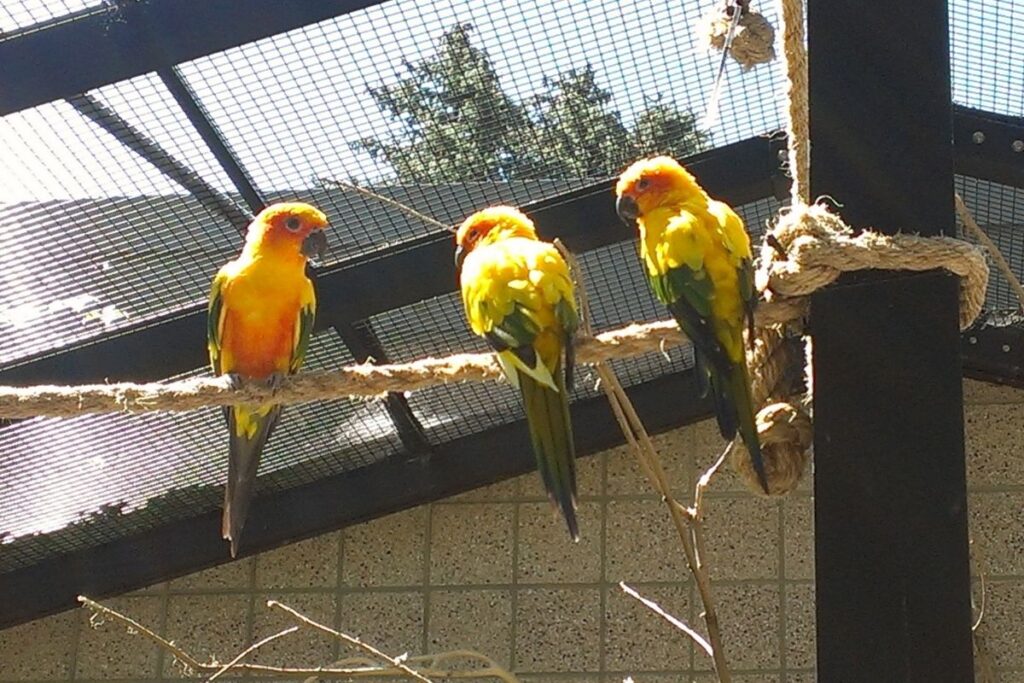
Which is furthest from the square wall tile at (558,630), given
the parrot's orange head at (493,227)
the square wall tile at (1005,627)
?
the parrot's orange head at (493,227)

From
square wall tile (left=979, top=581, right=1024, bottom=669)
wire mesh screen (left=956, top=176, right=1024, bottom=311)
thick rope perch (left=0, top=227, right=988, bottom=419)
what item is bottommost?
square wall tile (left=979, top=581, right=1024, bottom=669)

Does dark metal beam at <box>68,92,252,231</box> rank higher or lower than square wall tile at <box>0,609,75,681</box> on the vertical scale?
higher

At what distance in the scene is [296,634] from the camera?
287 cm

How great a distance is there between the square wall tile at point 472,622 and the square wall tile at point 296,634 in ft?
0.80

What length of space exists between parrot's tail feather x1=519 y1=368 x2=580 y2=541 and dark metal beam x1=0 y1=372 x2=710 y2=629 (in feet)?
3.72

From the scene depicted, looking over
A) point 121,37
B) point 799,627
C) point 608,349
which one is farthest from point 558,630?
point 121,37

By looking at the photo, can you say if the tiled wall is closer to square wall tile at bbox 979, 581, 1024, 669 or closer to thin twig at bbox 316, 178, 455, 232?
square wall tile at bbox 979, 581, 1024, 669

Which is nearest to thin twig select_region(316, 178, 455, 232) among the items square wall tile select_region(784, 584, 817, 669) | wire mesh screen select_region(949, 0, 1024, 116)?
wire mesh screen select_region(949, 0, 1024, 116)

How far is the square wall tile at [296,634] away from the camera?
2.85 meters

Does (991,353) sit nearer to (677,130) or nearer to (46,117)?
(677,130)

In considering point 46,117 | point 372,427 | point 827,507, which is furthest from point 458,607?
point 827,507

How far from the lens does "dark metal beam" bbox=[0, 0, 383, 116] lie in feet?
6.04

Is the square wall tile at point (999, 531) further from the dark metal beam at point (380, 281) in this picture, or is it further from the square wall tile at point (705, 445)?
the dark metal beam at point (380, 281)

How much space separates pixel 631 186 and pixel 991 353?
1.36 metres
